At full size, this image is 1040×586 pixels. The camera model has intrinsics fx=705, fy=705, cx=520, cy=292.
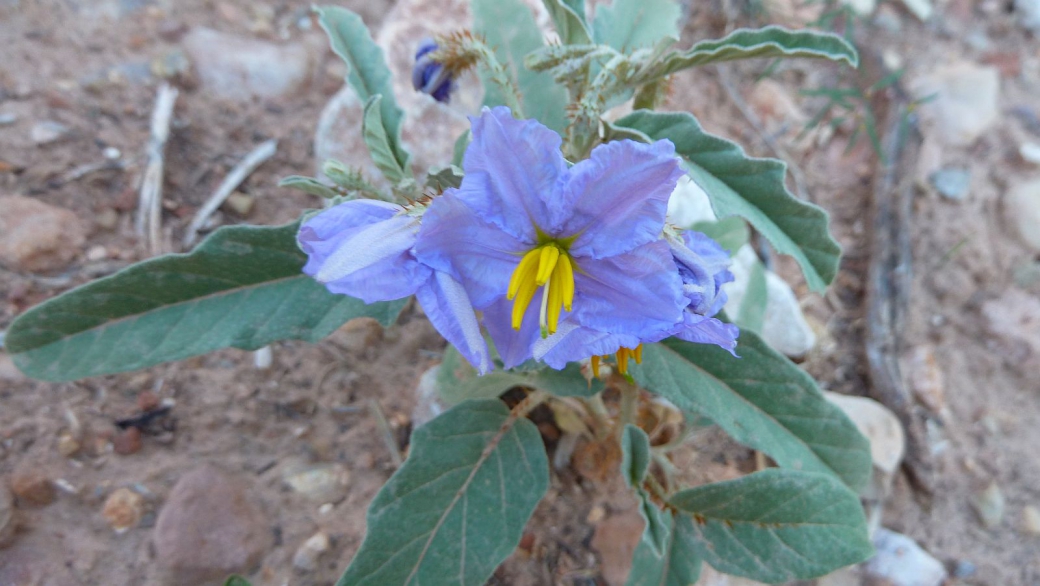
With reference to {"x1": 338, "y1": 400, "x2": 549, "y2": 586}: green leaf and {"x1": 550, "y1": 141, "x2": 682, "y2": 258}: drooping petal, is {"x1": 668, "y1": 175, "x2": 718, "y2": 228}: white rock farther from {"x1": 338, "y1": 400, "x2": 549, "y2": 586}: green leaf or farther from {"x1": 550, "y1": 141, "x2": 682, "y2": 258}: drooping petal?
{"x1": 550, "y1": 141, "x2": 682, "y2": 258}: drooping petal

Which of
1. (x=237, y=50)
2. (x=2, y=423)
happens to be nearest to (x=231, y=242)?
(x=2, y=423)

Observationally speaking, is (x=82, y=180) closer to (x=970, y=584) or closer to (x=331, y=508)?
(x=331, y=508)

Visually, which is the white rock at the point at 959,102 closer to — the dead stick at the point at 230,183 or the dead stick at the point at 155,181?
the dead stick at the point at 230,183

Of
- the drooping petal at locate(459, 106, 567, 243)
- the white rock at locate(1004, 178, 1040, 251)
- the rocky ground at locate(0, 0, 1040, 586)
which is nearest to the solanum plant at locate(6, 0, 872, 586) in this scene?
the drooping petal at locate(459, 106, 567, 243)

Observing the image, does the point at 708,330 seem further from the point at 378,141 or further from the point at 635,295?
the point at 378,141

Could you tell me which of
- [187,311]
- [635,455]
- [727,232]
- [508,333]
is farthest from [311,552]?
[727,232]
